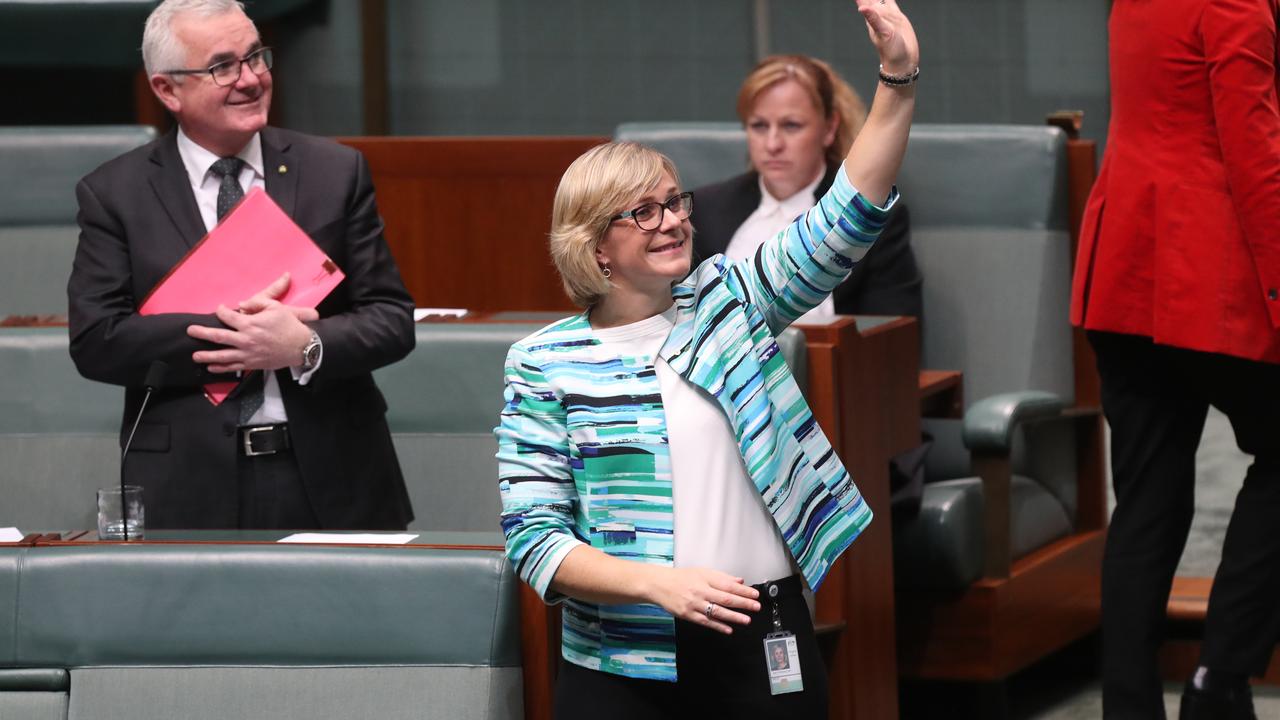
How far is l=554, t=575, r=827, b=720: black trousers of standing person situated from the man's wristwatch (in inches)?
28.5

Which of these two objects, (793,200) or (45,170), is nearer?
(793,200)

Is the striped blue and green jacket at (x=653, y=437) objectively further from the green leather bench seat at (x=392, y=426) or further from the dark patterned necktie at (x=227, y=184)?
the green leather bench seat at (x=392, y=426)

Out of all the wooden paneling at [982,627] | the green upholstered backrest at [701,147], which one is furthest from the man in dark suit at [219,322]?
the green upholstered backrest at [701,147]

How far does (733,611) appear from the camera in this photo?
152 cm

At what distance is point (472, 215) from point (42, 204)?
0.87 metres

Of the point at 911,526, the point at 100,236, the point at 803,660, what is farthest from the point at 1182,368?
the point at 100,236

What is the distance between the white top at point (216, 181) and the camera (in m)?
2.31

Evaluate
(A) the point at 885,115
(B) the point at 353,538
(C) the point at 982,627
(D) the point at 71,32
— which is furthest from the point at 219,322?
(D) the point at 71,32

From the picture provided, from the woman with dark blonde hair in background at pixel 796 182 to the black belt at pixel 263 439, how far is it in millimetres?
1090

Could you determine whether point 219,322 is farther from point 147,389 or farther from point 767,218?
point 767,218

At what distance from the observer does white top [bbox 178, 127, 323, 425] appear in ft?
7.58

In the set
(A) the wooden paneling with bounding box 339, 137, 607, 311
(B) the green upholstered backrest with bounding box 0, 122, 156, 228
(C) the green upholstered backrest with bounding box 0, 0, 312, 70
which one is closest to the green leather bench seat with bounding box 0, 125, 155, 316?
(B) the green upholstered backrest with bounding box 0, 122, 156, 228

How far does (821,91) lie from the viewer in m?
3.23

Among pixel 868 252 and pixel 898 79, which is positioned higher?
pixel 898 79
